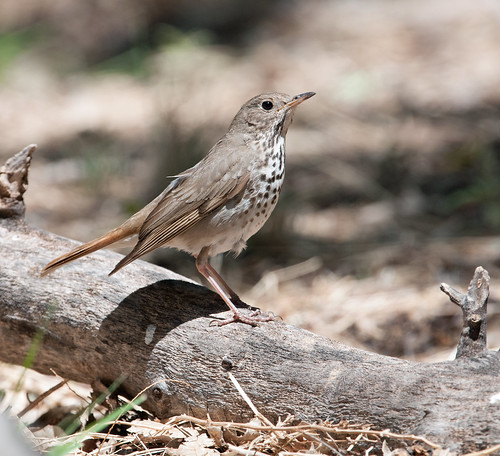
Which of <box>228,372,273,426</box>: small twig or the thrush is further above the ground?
the thrush

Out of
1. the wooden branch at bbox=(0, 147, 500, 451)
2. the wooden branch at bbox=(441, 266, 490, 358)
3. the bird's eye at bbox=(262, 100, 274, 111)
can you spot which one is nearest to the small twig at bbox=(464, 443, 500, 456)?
the wooden branch at bbox=(0, 147, 500, 451)

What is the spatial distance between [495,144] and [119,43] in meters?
6.24

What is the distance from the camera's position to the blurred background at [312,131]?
5.93 meters

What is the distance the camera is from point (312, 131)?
345 inches

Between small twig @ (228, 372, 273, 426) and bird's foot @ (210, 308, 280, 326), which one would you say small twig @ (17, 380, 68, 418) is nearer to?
bird's foot @ (210, 308, 280, 326)

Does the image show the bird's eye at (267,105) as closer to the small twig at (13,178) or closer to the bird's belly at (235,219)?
the bird's belly at (235,219)

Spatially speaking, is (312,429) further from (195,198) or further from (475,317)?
(195,198)

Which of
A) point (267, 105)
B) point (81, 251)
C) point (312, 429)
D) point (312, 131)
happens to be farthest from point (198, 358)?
point (312, 131)

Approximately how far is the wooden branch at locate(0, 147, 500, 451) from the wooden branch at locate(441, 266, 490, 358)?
0.22 ft

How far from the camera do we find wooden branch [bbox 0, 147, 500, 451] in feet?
9.59

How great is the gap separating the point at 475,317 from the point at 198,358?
128 centimetres

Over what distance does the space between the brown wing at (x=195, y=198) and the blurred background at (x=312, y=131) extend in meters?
1.62

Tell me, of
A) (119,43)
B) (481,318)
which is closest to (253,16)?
(119,43)

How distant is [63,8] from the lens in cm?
1202
